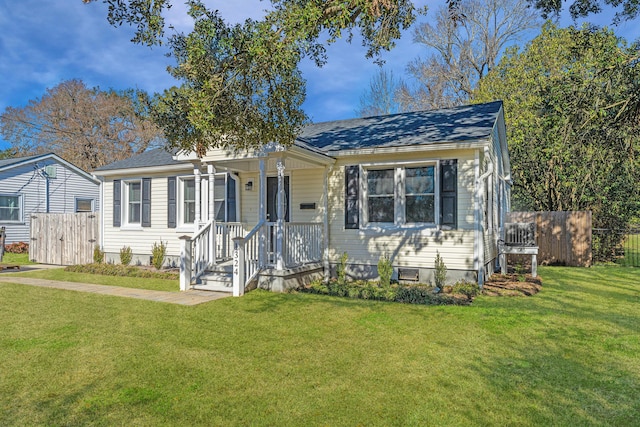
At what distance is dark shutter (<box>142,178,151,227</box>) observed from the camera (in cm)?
1259

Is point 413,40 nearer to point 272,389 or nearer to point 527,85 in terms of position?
point 527,85

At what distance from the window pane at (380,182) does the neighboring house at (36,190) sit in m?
14.3

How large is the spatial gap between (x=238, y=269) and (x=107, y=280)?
14.2ft

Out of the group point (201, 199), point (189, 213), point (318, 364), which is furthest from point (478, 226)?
point (189, 213)

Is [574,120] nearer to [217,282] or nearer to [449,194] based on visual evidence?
[449,194]

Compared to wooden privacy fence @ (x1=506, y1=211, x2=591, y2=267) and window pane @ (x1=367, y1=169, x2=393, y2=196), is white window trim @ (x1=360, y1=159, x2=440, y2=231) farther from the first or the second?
wooden privacy fence @ (x1=506, y1=211, x2=591, y2=267)

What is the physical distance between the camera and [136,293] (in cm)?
834

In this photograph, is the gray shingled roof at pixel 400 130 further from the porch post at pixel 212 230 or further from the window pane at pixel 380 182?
the porch post at pixel 212 230

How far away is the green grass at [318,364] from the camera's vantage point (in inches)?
129

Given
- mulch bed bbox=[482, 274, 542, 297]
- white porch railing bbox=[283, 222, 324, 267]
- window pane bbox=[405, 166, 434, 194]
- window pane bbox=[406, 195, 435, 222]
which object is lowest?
mulch bed bbox=[482, 274, 542, 297]

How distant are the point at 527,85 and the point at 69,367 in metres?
17.7

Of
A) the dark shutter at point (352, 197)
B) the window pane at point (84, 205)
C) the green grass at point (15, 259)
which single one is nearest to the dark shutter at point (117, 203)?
the green grass at point (15, 259)

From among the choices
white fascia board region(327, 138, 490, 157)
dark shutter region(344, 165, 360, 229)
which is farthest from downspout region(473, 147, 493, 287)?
dark shutter region(344, 165, 360, 229)

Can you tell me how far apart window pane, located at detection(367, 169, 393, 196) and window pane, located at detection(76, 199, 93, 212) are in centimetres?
1850
